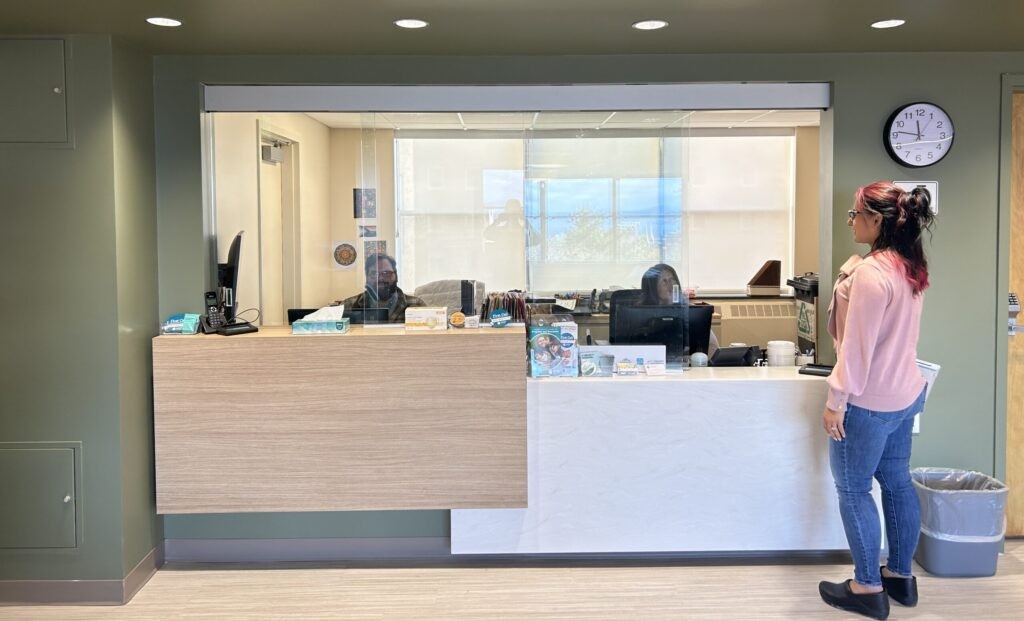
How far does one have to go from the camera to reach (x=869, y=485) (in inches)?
127

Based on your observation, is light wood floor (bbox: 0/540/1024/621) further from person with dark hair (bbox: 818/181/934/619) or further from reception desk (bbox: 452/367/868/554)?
person with dark hair (bbox: 818/181/934/619)

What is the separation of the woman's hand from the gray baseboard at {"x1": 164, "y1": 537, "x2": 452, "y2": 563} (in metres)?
1.81

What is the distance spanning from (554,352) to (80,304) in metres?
2.04

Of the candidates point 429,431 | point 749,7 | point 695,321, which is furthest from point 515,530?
point 749,7

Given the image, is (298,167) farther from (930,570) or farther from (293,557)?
(930,570)

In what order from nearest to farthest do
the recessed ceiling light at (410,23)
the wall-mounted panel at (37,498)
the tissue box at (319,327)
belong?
the recessed ceiling light at (410,23) < the wall-mounted panel at (37,498) < the tissue box at (319,327)

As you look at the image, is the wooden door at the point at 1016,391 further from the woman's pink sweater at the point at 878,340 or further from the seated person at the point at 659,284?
the seated person at the point at 659,284

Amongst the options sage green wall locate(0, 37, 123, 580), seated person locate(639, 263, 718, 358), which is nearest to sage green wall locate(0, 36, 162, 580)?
sage green wall locate(0, 37, 123, 580)

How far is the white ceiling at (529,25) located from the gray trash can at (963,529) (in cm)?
199

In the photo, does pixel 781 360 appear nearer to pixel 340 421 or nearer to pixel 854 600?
pixel 854 600

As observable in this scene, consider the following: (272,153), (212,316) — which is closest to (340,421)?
(212,316)

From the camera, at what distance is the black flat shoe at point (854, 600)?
319cm

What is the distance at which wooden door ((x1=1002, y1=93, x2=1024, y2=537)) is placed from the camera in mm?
3994

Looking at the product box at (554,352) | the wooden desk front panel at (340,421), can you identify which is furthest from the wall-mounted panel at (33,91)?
the product box at (554,352)
